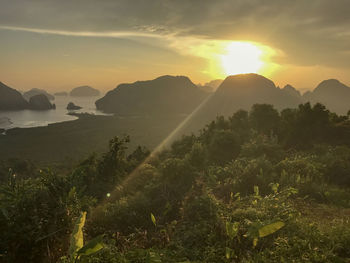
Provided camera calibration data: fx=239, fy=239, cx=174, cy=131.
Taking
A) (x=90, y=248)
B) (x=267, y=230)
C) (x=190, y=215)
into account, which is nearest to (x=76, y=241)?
(x=90, y=248)

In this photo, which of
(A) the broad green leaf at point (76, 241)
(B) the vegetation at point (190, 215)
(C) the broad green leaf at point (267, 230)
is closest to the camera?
(A) the broad green leaf at point (76, 241)

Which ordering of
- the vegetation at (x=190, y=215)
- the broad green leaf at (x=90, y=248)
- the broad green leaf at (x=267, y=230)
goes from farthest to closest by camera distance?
1. the vegetation at (x=190, y=215)
2. the broad green leaf at (x=267, y=230)
3. the broad green leaf at (x=90, y=248)

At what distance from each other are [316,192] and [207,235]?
7351 millimetres

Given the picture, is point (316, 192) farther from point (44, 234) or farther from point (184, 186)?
point (44, 234)

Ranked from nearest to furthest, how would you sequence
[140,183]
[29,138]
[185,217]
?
[185,217] → [140,183] → [29,138]

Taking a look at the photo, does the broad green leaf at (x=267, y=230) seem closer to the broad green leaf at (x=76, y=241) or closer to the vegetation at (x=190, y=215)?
the vegetation at (x=190, y=215)

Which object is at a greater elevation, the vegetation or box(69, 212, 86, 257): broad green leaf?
box(69, 212, 86, 257): broad green leaf

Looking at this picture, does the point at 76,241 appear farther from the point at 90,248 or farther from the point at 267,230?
the point at 267,230

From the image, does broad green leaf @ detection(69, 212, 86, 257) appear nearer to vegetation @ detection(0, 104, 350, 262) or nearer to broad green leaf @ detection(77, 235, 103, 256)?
vegetation @ detection(0, 104, 350, 262)

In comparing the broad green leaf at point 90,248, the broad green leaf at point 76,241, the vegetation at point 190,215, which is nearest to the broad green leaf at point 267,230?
the vegetation at point 190,215

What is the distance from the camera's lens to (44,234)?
19.7 ft

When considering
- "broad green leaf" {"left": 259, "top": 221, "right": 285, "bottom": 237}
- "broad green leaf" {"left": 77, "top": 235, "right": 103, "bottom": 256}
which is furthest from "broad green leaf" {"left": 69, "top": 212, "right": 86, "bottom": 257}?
"broad green leaf" {"left": 259, "top": 221, "right": 285, "bottom": 237}

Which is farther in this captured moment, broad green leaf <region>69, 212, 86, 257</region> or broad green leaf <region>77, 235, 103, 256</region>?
broad green leaf <region>69, 212, 86, 257</region>

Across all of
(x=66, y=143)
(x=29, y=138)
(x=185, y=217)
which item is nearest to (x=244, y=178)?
(x=185, y=217)
